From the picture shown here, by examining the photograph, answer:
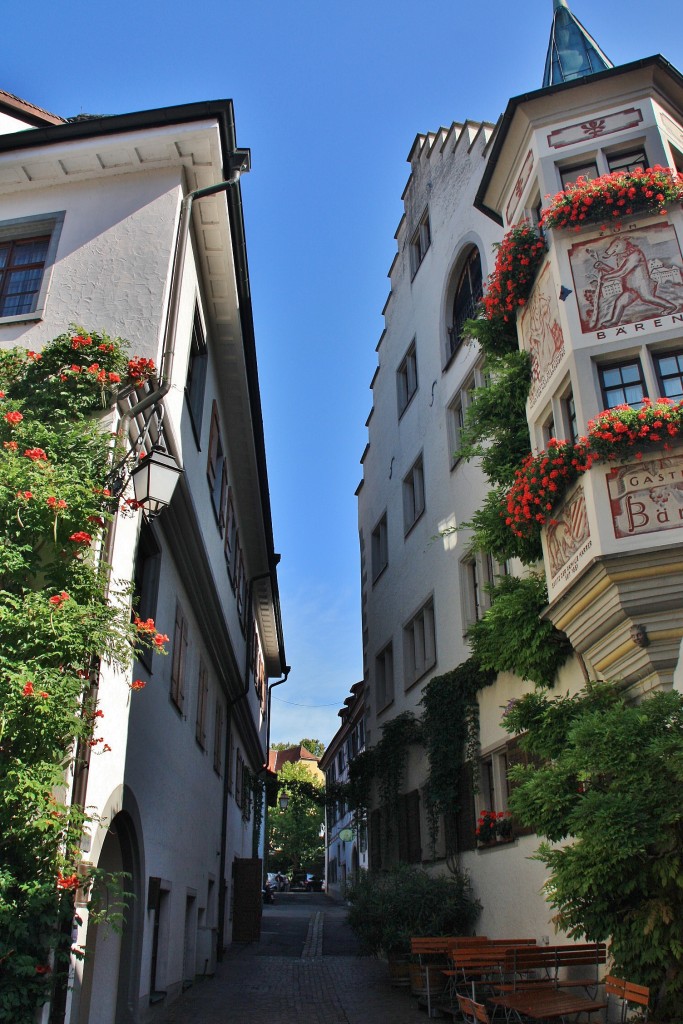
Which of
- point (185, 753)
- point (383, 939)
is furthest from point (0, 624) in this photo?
point (383, 939)

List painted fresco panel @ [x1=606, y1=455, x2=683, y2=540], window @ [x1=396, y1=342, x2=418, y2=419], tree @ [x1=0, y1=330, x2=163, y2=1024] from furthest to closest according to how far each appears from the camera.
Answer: window @ [x1=396, y1=342, x2=418, y2=419], painted fresco panel @ [x1=606, y1=455, x2=683, y2=540], tree @ [x1=0, y1=330, x2=163, y2=1024]

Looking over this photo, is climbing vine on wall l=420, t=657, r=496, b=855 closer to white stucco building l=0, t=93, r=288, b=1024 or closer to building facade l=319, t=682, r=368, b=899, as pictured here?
white stucco building l=0, t=93, r=288, b=1024

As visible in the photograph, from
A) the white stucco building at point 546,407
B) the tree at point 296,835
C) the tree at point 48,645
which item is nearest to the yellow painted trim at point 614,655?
the white stucco building at point 546,407

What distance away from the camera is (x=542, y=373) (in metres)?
11.5

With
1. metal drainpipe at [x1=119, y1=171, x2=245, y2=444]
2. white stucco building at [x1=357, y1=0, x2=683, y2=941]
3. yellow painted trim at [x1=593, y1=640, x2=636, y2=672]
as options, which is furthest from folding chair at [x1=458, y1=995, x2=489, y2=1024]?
metal drainpipe at [x1=119, y1=171, x2=245, y2=444]

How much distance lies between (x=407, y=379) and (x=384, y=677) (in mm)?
8364

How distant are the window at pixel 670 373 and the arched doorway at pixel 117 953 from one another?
25.4 ft

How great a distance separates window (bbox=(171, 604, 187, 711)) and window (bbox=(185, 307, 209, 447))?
2.61m

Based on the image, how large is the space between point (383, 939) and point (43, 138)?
41.8 ft

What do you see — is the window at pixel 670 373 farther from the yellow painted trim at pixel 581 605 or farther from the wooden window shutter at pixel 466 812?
the wooden window shutter at pixel 466 812

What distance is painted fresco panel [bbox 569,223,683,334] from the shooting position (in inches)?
410

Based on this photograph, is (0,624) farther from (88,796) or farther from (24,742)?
(88,796)

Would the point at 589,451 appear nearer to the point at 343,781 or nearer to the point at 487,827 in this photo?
the point at 487,827

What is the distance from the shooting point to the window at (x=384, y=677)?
2269 centimetres
